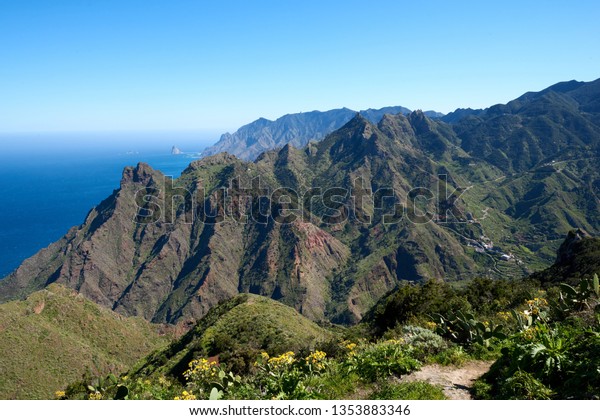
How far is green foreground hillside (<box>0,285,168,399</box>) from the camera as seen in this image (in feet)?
183

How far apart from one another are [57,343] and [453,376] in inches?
2942

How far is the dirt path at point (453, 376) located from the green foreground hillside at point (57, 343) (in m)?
57.0

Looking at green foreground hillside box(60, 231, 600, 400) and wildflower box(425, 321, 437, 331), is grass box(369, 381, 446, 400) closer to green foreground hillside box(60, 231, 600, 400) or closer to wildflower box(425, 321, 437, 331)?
green foreground hillside box(60, 231, 600, 400)

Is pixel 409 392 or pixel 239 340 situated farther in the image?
pixel 239 340

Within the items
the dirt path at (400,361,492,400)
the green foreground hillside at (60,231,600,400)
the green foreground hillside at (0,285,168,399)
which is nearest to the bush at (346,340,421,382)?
the green foreground hillside at (60,231,600,400)

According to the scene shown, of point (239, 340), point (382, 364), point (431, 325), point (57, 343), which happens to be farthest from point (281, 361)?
point (57, 343)

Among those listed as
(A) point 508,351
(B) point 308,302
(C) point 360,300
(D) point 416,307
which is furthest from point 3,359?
(C) point 360,300

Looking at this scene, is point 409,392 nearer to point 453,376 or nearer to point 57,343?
point 453,376

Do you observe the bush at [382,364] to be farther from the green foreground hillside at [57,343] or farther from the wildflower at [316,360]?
the green foreground hillside at [57,343]

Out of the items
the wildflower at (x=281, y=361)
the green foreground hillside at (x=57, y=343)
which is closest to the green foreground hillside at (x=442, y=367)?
the wildflower at (x=281, y=361)

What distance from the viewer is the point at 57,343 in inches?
2552
